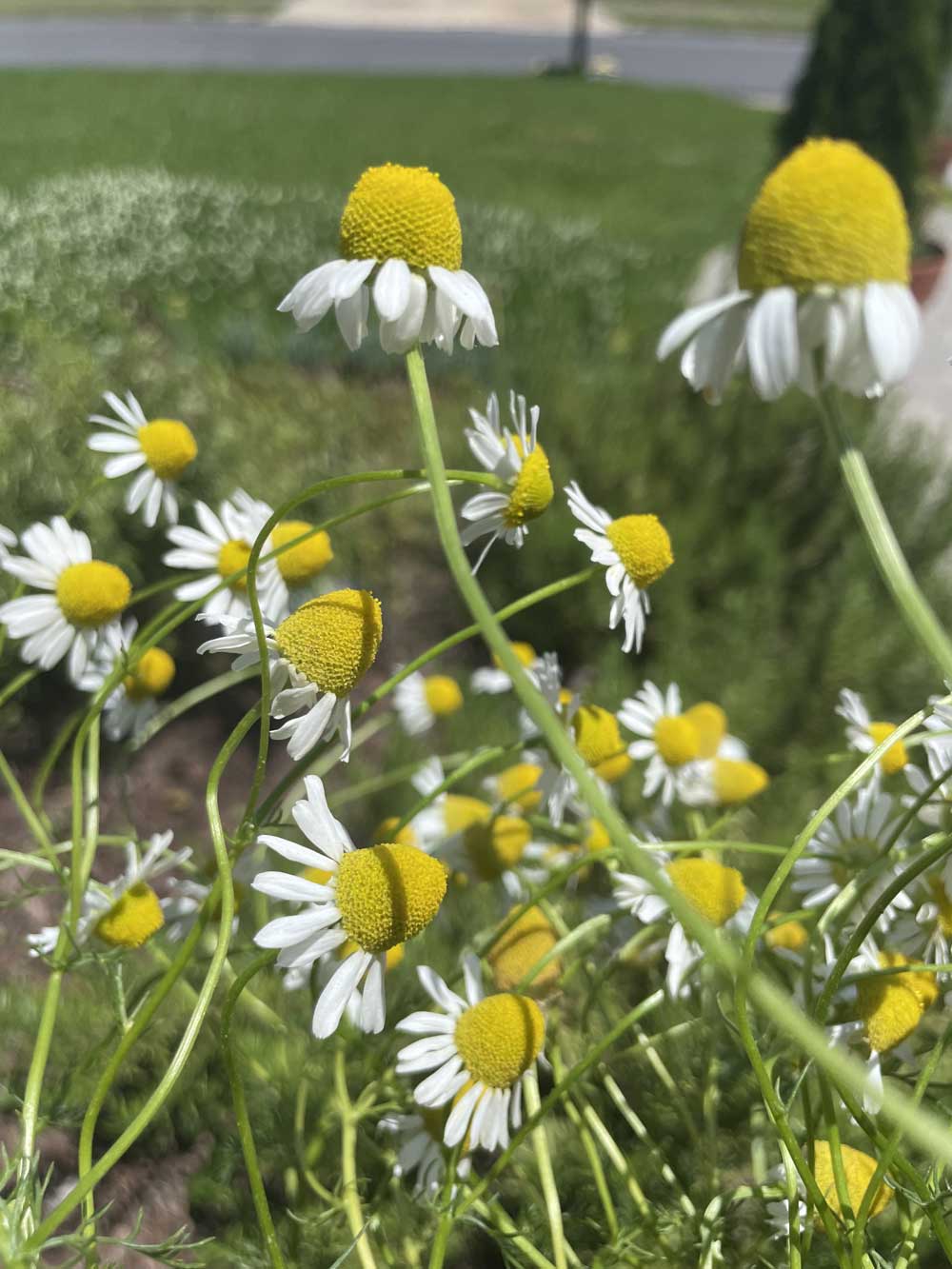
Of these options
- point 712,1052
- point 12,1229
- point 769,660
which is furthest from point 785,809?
point 12,1229

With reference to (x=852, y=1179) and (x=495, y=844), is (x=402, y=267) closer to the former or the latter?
(x=495, y=844)

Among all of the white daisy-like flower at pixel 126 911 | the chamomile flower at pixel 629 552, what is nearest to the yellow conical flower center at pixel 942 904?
the chamomile flower at pixel 629 552

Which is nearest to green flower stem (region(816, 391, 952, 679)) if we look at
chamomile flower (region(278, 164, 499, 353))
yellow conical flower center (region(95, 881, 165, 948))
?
chamomile flower (region(278, 164, 499, 353))

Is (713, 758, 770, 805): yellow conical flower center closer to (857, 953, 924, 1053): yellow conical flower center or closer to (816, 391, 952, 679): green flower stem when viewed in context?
(857, 953, 924, 1053): yellow conical flower center

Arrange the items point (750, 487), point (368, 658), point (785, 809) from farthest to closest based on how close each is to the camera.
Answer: point (750, 487), point (785, 809), point (368, 658)

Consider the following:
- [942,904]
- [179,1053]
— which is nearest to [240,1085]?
[179,1053]

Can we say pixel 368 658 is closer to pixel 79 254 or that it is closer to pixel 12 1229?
pixel 12 1229
